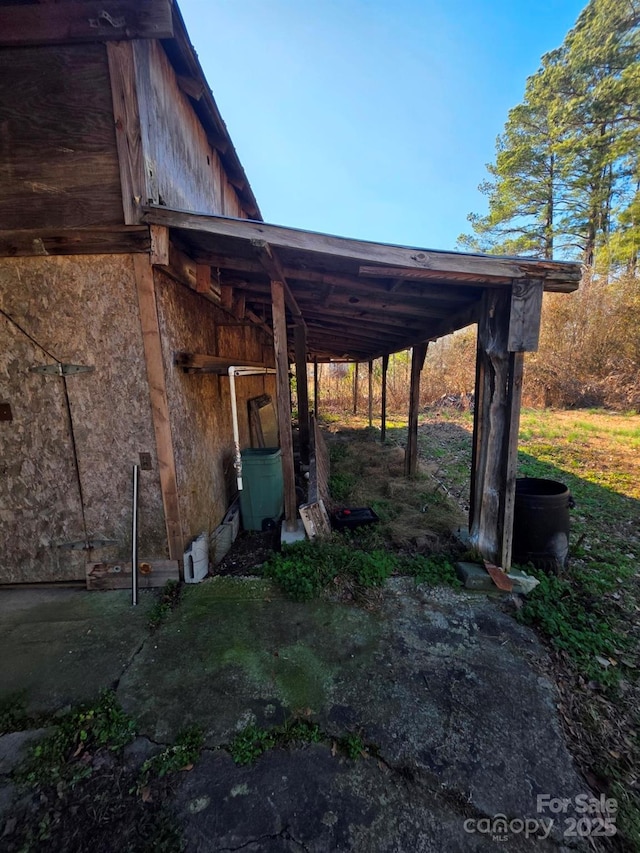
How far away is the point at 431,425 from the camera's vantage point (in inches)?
480

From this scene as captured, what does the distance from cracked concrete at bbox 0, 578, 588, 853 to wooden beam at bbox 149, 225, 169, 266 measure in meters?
2.67

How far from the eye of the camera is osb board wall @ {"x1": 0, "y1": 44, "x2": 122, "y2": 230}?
2320 mm

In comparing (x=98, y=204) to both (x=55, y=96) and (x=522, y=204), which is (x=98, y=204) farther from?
(x=522, y=204)

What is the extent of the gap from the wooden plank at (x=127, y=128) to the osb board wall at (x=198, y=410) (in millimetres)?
520

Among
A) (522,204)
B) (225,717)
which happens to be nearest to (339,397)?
(522,204)

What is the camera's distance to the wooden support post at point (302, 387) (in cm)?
554

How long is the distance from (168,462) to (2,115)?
2703 mm

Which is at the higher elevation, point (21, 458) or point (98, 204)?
point (98, 204)

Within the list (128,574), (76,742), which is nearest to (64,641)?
(128,574)

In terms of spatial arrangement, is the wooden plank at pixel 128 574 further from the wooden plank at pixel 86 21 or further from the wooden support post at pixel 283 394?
the wooden plank at pixel 86 21

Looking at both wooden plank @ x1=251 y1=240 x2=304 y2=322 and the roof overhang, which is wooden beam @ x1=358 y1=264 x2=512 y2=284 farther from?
wooden plank @ x1=251 y1=240 x2=304 y2=322

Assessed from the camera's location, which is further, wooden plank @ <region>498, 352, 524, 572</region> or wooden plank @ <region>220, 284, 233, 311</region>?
wooden plank @ <region>220, 284, 233, 311</region>

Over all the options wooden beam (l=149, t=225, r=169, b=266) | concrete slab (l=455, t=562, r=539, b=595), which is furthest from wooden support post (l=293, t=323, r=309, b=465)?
concrete slab (l=455, t=562, r=539, b=595)

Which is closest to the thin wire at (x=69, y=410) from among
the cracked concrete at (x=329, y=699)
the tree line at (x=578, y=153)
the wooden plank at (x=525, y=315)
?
the cracked concrete at (x=329, y=699)
